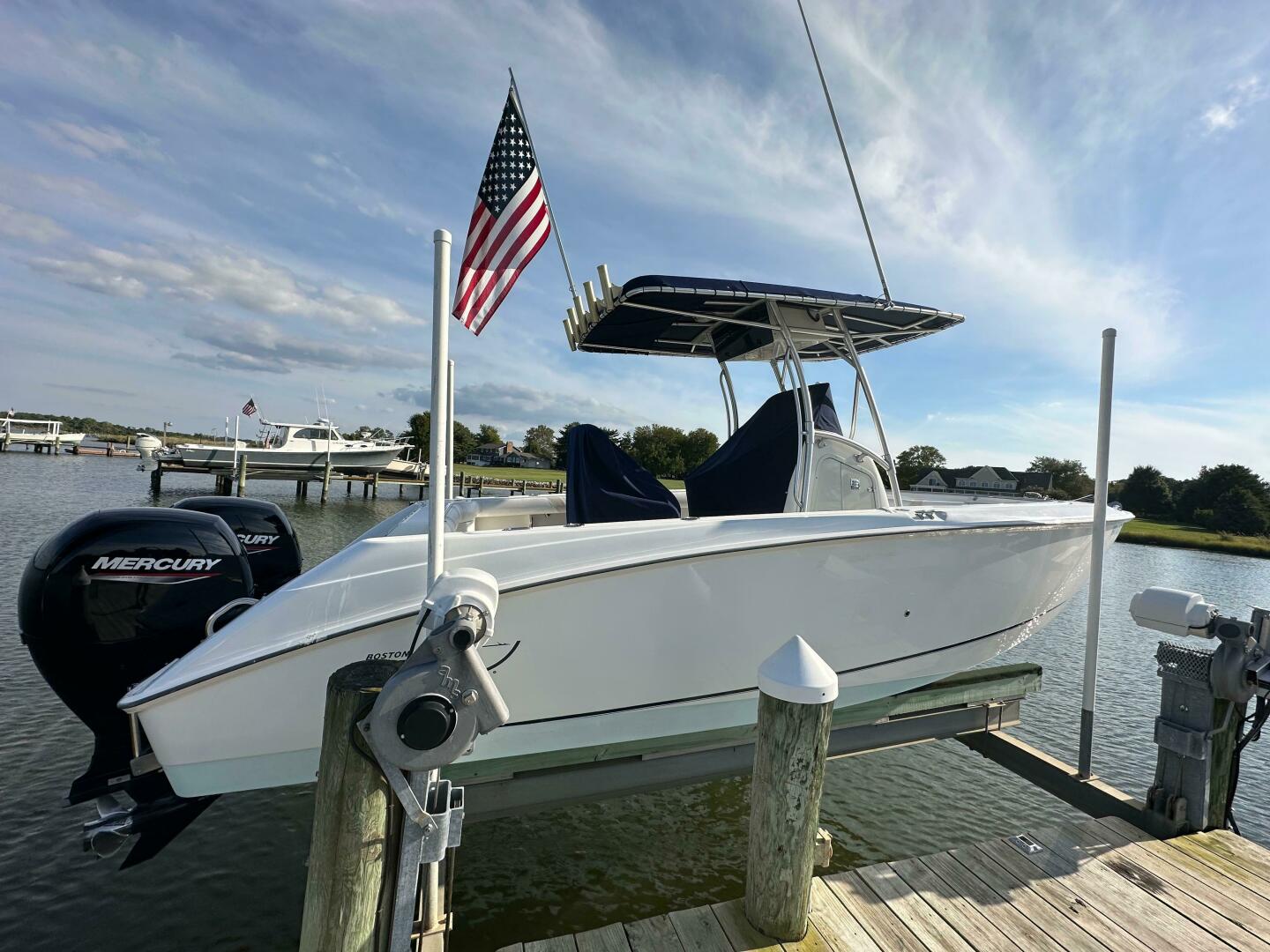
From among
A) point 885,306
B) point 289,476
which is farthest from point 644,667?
point 289,476

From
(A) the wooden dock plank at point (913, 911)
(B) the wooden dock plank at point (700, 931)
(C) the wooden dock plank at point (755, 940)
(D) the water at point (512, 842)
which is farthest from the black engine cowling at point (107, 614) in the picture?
(A) the wooden dock plank at point (913, 911)

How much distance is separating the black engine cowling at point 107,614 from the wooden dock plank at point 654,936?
215cm

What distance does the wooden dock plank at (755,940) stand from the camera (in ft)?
6.88

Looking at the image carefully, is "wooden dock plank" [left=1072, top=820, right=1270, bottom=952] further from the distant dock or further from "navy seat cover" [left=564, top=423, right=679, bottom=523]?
the distant dock

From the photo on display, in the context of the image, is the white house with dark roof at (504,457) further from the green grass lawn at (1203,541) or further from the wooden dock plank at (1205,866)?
the wooden dock plank at (1205,866)

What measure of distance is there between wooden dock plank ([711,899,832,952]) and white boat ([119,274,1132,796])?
0.93 meters

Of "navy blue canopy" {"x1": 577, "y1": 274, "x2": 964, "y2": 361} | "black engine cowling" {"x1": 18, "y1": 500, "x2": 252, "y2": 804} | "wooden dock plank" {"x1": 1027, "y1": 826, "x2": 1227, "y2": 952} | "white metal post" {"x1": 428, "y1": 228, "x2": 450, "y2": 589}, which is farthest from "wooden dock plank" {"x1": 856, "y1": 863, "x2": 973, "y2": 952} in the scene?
"black engine cowling" {"x1": 18, "y1": 500, "x2": 252, "y2": 804}

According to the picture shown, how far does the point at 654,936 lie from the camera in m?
2.15

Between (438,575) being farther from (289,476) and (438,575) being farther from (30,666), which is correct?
(289,476)

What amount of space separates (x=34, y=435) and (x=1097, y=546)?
254 ft

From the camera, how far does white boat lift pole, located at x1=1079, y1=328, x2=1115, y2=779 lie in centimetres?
353

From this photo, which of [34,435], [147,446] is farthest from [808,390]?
[34,435]

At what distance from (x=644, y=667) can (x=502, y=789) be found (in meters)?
0.89

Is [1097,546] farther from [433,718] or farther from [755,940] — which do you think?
[433,718]
